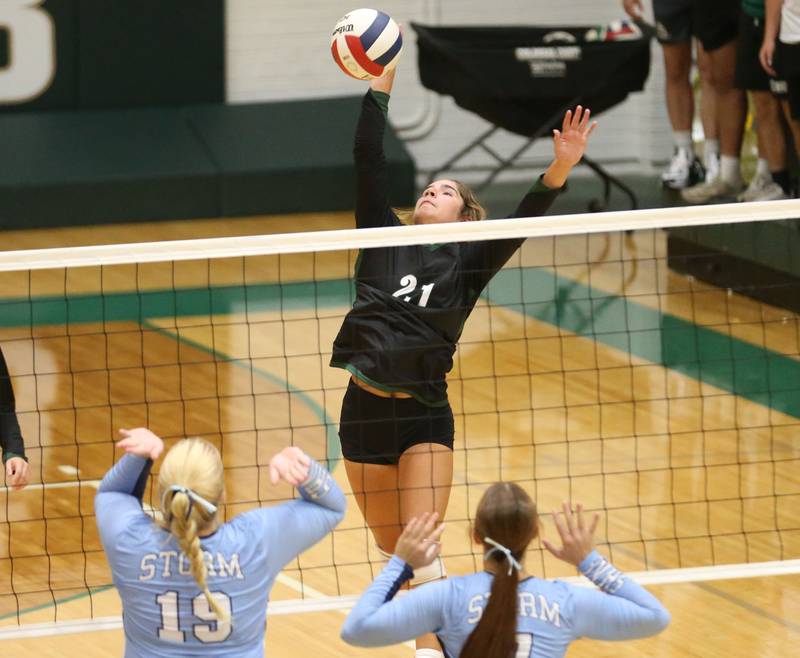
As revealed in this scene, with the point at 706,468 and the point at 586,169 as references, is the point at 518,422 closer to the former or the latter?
the point at 706,468

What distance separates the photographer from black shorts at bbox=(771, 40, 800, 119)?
9250mm

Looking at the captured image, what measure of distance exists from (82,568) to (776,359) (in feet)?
15.4

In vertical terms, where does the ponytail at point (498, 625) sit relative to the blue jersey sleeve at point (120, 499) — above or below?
below

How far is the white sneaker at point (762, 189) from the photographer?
10.2m

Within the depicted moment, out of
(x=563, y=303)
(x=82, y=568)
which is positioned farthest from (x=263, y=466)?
(x=563, y=303)

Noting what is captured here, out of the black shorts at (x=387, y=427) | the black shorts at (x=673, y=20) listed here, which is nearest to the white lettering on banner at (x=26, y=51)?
the black shorts at (x=673, y=20)

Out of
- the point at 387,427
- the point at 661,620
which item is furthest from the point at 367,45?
the point at 661,620

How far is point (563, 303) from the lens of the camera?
10.0 metres

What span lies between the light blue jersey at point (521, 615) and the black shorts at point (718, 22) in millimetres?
7865

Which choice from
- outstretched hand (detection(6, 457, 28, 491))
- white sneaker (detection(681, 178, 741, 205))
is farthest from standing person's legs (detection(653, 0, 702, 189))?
outstretched hand (detection(6, 457, 28, 491))

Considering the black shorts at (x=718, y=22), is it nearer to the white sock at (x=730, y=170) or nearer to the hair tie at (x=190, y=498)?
the white sock at (x=730, y=170)

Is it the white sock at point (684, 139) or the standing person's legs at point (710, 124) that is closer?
the standing person's legs at point (710, 124)

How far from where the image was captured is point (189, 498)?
3.45 m

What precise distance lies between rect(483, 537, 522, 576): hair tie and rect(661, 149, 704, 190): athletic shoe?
8335 mm
